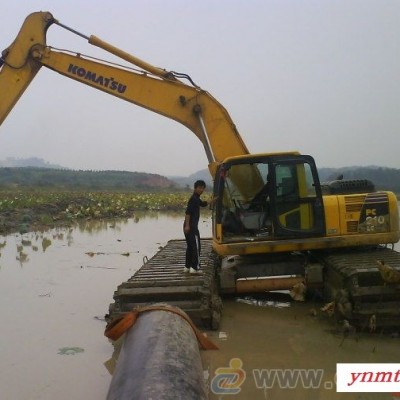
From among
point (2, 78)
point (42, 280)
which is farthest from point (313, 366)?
point (2, 78)

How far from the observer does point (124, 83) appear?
9109 mm

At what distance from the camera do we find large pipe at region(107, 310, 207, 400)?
348cm

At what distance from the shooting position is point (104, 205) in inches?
1081

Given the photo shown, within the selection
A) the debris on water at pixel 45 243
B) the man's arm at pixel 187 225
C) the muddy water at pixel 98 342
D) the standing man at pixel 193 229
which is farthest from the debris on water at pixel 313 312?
the debris on water at pixel 45 243

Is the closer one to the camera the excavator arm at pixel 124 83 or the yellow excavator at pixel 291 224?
the yellow excavator at pixel 291 224

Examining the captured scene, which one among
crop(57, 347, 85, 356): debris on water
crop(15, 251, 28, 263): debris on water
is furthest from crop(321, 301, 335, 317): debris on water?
crop(15, 251, 28, 263): debris on water

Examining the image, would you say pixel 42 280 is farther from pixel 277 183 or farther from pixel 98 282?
pixel 277 183

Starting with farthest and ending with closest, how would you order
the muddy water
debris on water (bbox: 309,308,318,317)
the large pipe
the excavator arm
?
the excavator arm < debris on water (bbox: 309,308,318,317) < the muddy water < the large pipe

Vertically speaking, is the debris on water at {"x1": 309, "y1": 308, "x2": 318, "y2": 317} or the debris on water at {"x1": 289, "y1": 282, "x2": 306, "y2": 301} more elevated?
the debris on water at {"x1": 289, "y1": 282, "x2": 306, "y2": 301}

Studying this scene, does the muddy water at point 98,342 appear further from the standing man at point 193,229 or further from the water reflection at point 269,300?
the standing man at point 193,229

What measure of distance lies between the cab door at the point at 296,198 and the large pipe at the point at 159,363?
10.2ft

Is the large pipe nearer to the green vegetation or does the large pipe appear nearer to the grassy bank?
the grassy bank

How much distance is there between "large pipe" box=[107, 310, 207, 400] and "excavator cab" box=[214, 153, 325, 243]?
300 centimetres

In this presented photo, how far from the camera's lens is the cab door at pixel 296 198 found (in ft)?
24.8
